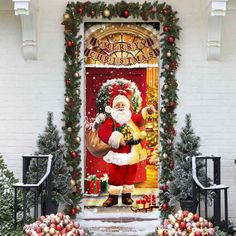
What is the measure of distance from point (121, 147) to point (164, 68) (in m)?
1.29

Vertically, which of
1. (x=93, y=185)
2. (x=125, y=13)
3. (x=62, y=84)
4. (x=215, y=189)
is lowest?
(x=93, y=185)

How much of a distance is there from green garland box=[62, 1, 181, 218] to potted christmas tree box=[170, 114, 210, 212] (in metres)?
0.19

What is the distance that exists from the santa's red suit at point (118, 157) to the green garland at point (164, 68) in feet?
1.38

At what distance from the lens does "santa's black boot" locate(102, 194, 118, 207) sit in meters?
7.97

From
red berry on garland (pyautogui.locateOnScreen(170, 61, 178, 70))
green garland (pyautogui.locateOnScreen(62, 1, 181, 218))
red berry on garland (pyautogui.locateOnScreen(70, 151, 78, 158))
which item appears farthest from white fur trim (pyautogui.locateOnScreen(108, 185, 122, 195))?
red berry on garland (pyautogui.locateOnScreen(170, 61, 178, 70))

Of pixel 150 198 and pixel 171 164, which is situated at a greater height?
pixel 171 164

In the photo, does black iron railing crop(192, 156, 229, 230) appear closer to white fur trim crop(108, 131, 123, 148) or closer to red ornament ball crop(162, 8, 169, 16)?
white fur trim crop(108, 131, 123, 148)

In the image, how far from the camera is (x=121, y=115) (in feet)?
26.5

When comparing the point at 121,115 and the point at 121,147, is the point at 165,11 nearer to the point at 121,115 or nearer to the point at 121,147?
the point at 121,115

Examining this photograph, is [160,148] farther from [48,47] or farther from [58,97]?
[48,47]

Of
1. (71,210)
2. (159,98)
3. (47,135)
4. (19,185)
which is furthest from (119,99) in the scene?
(19,185)

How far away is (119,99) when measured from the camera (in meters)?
8.09

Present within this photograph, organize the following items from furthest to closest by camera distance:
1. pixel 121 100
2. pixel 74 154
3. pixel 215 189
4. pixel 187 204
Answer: pixel 121 100 < pixel 74 154 < pixel 187 204 < pixel 215 189

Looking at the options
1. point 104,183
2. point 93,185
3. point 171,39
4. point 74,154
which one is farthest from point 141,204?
point 171,39
